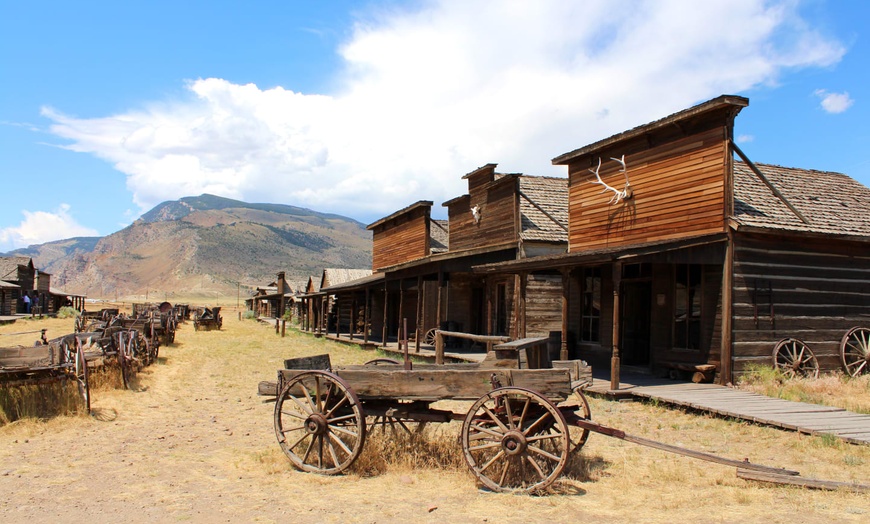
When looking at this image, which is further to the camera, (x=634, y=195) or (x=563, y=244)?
(x=563, y=244)

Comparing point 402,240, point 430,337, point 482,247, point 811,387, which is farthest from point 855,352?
point 402,240

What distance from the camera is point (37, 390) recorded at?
918 centimetres

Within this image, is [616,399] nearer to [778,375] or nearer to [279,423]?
[778,375]

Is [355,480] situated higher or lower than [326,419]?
lower

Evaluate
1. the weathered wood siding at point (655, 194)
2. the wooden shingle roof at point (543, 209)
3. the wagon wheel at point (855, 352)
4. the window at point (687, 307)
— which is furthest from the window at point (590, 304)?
the wagon wheel at point (855, 352)

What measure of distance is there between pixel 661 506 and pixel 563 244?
40.0 ft

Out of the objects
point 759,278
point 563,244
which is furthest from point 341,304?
point 759,278

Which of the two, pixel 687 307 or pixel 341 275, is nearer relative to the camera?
pixel 687 307

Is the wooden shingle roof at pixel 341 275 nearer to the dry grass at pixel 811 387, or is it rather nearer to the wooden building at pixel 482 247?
the wooden building at pixel 482 247

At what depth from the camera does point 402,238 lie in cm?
2631

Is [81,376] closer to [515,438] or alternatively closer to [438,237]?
[515,438]

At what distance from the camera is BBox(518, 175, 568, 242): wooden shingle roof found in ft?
56.9

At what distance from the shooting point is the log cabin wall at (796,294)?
11133mm

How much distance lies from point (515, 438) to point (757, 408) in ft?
16.9
